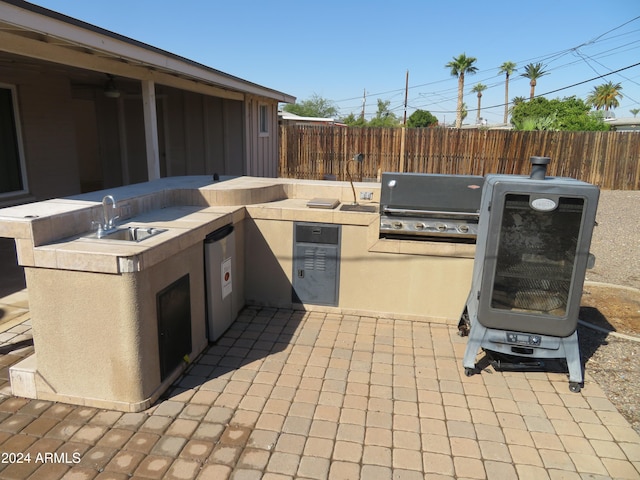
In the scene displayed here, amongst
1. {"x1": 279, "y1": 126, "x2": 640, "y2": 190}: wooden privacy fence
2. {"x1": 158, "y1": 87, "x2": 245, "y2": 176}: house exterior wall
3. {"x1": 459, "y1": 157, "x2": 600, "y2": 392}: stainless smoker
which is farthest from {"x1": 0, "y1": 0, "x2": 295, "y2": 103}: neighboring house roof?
{"x1": 279, "y1": 126, "x2": 640, "y2": 190}: wooden privacy fence

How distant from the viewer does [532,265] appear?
12.3 ft

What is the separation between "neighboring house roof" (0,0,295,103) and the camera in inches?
154

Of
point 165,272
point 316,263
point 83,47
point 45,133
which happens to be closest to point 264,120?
point 45,133

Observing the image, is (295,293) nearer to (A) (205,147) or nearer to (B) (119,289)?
(B) (119,289)

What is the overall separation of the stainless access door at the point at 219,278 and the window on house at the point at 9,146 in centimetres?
482

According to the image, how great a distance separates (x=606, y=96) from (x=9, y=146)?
56.6 metres

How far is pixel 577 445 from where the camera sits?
2.98m

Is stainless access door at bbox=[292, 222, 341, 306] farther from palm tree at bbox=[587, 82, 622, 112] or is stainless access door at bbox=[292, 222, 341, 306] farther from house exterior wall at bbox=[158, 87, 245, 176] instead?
palm tree at bbox=[587, 82, 622, 112]

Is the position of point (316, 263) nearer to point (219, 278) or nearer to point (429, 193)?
point (219, 278)

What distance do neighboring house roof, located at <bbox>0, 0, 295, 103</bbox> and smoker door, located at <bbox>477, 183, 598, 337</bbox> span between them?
4.24m

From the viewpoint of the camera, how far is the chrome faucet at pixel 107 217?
346cm

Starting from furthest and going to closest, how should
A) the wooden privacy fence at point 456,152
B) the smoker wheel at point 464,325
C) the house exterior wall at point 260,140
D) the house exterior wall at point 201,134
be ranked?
the wooden privacy fence at point 456,152 → the house exterior wall at point 260,140 → the house exterior wall at point 201,134 → the smoker wheel at point 464,325

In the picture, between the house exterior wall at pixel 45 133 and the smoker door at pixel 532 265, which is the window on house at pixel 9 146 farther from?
the smoker door at pixel 532 265

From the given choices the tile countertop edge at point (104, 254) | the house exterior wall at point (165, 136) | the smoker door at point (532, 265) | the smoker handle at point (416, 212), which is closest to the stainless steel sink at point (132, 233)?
the tile countertop edge at point (104, 254)
